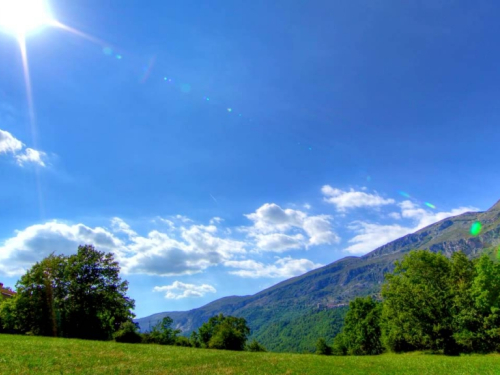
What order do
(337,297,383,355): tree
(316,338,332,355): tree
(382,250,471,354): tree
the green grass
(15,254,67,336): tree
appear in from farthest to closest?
(316,338,332,355): tree, (337,297,383,355): tree, (15,254,67,336): tree, (382,250,471,354): tree, the green grass

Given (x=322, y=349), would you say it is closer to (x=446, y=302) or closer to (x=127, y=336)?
(x=446, y=302)

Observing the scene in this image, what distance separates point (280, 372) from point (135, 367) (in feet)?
39.0

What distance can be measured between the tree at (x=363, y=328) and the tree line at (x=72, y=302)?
48103 millimetres

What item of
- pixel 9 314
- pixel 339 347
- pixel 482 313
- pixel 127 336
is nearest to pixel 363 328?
pixel 339 347

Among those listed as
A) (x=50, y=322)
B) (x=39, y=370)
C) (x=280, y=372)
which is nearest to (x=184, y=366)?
(x=280, y=372)

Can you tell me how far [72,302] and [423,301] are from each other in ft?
220

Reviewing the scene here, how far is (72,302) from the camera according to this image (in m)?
60.6

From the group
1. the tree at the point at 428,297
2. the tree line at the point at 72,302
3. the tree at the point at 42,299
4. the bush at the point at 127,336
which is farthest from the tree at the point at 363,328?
the tree at the point at 42,299

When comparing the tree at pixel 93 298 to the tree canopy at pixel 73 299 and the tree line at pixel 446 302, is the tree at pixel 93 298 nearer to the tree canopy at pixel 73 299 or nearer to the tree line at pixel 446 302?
the tree canopy at pixel 73 299

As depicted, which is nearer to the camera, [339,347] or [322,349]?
[339,347]

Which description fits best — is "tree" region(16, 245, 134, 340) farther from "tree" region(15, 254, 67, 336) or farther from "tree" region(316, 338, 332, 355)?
"tree" region(316, 338, 332, 355)

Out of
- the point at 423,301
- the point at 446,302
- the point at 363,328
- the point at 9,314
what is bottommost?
the point at 363,328

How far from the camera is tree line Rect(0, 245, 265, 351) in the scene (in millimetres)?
57406

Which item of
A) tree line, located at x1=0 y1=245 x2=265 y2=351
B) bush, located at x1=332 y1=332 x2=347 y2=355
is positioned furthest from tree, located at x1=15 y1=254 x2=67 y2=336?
bush, located at x1=332 y1=332 x2=347 y2=355
